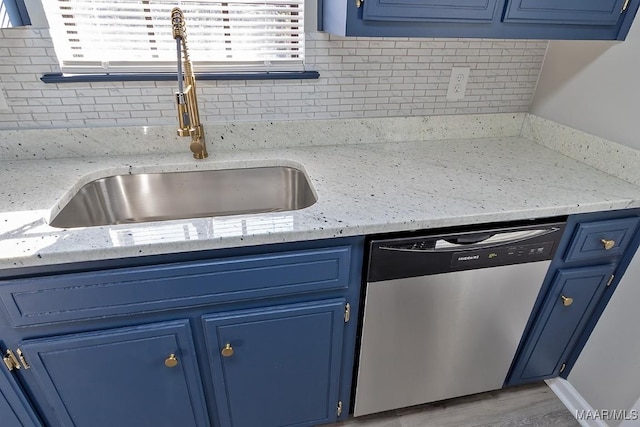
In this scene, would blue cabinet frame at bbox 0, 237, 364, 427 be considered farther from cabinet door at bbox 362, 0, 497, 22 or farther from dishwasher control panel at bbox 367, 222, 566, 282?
cabinet door at bbox 362, 0, 497, 22

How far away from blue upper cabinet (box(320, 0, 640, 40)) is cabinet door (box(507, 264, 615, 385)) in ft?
2.70

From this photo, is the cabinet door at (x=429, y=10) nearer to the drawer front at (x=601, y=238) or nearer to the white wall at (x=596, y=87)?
the white wall at (x=596, y=87)

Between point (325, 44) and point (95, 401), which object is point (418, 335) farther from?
point (325, 44)

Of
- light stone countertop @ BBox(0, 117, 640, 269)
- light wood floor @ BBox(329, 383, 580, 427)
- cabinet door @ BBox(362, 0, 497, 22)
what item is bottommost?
light wood floor @ BBox(329, 383, 580, 427)

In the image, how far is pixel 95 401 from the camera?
1.07 metres

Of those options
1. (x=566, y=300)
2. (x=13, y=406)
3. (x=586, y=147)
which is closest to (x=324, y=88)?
(x=586, y=147)

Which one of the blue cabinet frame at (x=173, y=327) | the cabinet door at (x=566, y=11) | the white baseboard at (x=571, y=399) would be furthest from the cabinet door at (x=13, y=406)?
the white baseboard at (x=571, y=399)

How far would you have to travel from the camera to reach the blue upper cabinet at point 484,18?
109 centimetres

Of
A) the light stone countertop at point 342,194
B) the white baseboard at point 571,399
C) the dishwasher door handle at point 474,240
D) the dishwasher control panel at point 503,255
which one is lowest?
the white baseboard at point 571,399

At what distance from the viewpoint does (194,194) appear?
4.66 ft

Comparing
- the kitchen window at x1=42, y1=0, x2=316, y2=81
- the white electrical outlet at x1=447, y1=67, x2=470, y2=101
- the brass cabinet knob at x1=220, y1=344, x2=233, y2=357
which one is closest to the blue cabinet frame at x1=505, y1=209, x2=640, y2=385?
the white electrical outlet at x1=447, y1=67, x2=470, y2=101

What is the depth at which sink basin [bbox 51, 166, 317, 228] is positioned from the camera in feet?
4.37

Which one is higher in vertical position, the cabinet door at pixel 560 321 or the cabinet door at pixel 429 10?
the cabinet door at pixel 429 10

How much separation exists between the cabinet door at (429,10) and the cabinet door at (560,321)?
903 millimetres
